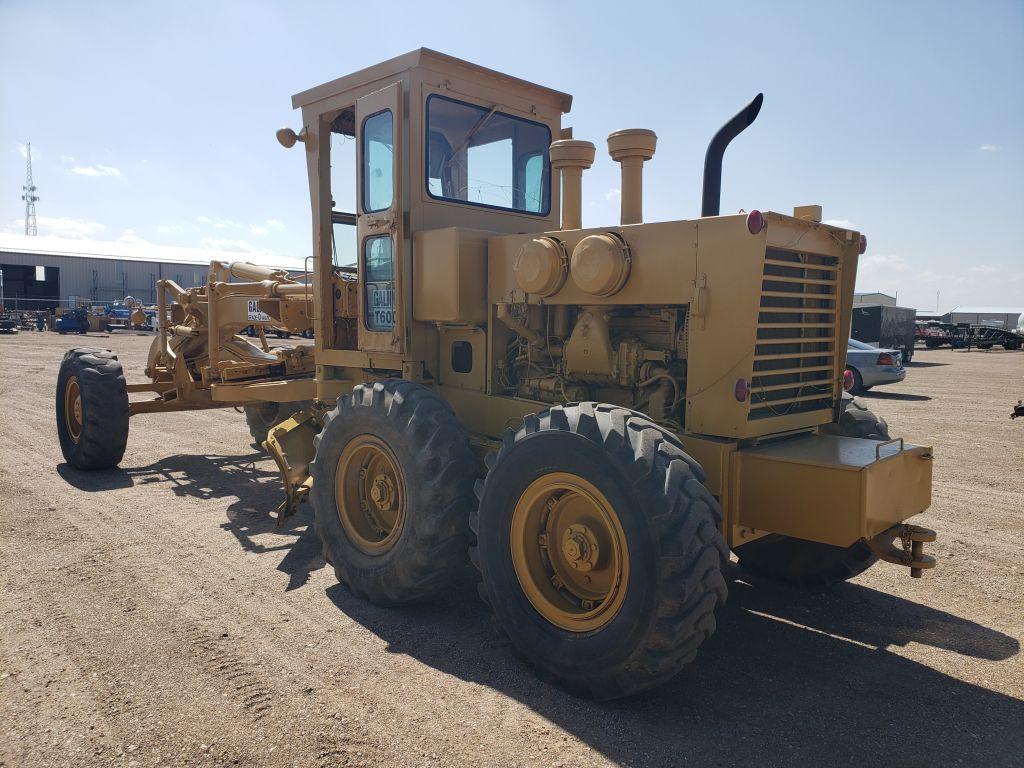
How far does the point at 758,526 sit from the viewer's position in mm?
3721

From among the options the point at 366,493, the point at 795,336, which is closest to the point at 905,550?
the point at 795,336

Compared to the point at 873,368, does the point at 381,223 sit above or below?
above

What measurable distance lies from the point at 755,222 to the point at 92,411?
23.5 ft

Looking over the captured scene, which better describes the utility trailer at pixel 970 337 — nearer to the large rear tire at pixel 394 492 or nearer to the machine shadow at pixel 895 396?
the machine shadow at pixel 895 396

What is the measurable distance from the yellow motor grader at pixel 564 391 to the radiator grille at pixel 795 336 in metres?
0.02

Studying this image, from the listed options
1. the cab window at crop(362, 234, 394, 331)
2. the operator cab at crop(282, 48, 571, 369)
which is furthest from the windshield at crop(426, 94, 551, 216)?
the cab window at crop(362, 234, 394, 331)

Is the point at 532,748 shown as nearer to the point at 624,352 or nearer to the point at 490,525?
the point at 490,525

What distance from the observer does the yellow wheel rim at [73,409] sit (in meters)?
8.14

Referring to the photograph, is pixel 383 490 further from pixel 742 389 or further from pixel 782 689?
pixel 782 689

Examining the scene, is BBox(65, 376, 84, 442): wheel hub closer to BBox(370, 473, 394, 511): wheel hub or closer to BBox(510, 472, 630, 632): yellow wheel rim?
BBox(370, 473, 394, 511): wheel hub

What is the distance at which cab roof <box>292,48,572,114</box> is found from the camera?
4.98 metres

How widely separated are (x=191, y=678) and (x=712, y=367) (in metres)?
3.07

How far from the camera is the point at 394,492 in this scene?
15.5ft

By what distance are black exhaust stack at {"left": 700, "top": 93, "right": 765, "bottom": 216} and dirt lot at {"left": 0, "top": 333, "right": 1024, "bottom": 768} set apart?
2.49 m
